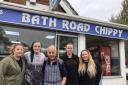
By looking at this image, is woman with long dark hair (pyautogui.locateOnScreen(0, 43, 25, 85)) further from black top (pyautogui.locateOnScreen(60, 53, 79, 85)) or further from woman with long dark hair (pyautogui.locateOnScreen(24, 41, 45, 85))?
black top (pyautogui.locateOnScreen(60, 53, 79, 85))

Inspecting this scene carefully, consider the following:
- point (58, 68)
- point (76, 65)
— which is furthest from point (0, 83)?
point (76, 65)

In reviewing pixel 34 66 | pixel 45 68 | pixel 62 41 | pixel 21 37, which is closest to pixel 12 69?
pixel 34 66

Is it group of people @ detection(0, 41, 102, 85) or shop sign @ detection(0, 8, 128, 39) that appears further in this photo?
shop sign @ detection(0, 8, 128, 39)

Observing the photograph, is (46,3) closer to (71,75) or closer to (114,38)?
(114,38)

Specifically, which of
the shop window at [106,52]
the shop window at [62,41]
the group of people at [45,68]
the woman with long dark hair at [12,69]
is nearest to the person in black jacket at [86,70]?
the group of people at [45,68]

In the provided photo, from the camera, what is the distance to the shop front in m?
8.85

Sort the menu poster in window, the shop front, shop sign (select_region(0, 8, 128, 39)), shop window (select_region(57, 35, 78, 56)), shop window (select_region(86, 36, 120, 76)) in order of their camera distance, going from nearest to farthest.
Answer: shop sign (select_region(0, 8, 128, 39)), the shop front, shop window (select_region(57, 35, 78, 56)), shop window (select_region(86, 36, 120, 76)), the menu poster in window

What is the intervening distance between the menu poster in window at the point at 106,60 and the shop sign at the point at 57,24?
627mm

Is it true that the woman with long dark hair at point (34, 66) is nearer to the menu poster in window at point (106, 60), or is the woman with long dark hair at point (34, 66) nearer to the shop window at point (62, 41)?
the shop window at point (62, 41)

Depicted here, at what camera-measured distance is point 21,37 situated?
918 cm

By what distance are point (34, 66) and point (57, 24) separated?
403 centimetres

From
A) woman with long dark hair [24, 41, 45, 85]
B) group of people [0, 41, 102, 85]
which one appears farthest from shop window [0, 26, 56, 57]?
woman with long dark hair [24, 41, 45, 85]

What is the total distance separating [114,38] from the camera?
39.8 feet

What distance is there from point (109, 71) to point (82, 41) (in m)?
2.03
